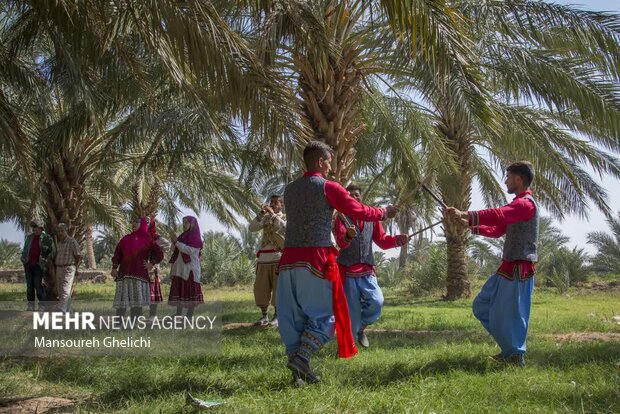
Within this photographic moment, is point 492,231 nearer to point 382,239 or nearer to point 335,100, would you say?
point 382,239

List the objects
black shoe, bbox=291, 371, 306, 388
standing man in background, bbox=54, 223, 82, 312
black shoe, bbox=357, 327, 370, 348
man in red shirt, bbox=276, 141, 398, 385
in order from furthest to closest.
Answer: standing man in background, bbox=54, 223, 82, 312 < black shoe, bbox=357, 327, 370, 348 < man in red shirt, bbox=276, 141, 398, 385 < black shoe, bbox=291, 371, 306, 388

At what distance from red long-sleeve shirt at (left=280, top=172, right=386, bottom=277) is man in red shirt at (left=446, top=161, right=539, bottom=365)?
0.91 meters

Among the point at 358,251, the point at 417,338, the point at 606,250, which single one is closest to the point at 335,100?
the point at 358,251

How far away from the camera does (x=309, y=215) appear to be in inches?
189

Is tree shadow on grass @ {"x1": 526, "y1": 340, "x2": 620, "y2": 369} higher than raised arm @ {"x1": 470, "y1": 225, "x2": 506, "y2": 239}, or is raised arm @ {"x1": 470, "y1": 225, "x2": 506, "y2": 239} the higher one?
raised arm @ {"x1": 470, "y1": 225, "x2": 506, "y2": 239}

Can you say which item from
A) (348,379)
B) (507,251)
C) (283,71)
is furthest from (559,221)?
(348,379)

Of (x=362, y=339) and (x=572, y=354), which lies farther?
(x=362, y=339)

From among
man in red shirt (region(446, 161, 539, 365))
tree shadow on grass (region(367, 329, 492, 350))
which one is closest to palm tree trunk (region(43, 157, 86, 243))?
tree shadow on grass (region(367, 329, 492, 350))

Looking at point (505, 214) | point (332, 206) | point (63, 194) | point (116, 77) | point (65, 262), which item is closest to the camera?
point (332, 206)

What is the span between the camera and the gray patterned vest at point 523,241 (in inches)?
220

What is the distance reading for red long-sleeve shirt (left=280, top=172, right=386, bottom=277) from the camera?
472 cm

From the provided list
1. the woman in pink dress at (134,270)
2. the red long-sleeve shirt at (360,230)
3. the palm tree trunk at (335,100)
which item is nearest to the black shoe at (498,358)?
the red long-sleeve shirt at (360,230)

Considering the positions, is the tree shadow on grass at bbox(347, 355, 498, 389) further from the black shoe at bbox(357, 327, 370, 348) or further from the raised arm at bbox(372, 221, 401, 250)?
the raised arm at bbox(372, 221, 401, 250)

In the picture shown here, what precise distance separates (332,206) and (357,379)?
1.28m
